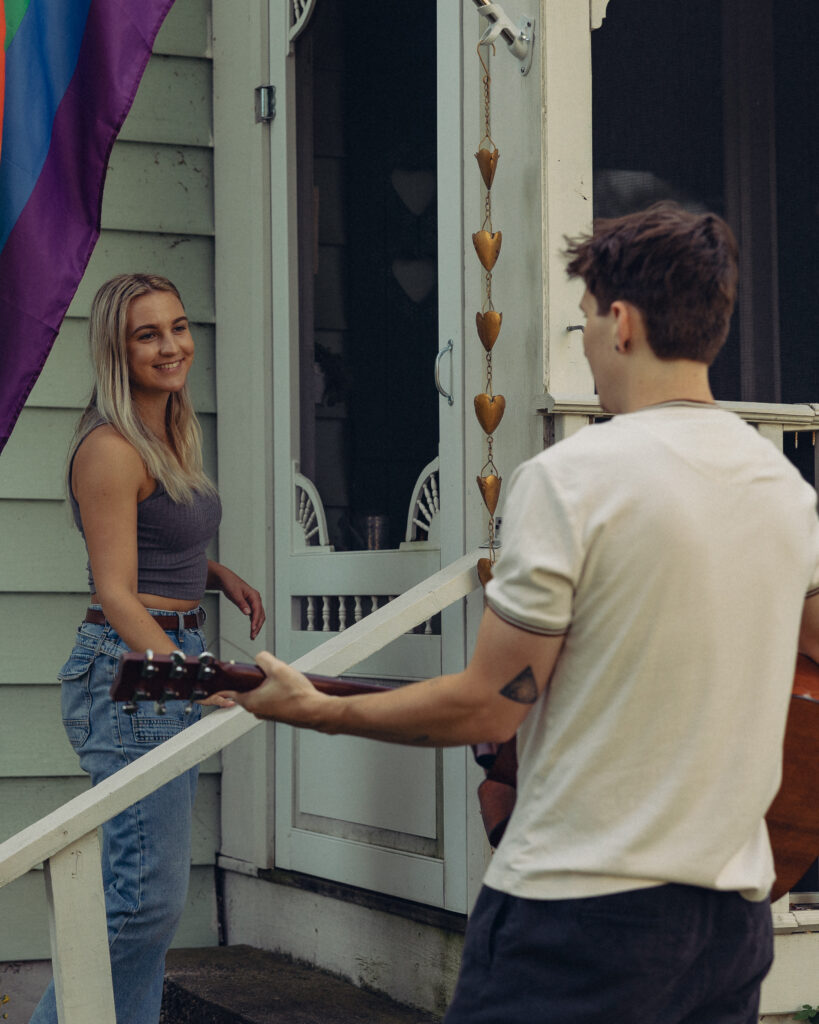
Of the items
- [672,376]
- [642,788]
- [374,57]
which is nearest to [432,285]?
[374,57]

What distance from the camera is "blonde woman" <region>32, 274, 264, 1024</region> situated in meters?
2.78

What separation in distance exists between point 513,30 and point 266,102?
1.21 m

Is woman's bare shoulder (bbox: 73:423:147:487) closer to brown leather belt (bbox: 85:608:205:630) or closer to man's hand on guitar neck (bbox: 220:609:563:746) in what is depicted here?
brown leather belt (bbox: 85:608:205:630)

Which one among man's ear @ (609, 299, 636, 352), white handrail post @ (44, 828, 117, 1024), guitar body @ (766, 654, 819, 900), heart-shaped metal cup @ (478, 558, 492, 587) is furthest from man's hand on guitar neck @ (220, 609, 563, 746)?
heart-shaped metal cup @ (478, 558, 492, 587)

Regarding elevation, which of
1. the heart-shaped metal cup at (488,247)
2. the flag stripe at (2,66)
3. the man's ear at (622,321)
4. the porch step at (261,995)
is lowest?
the porch step at (261,995)

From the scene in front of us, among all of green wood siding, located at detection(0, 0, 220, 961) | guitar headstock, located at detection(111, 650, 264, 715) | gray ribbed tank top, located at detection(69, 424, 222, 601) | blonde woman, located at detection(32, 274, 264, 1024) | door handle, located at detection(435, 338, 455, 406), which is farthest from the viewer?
green wood siding, located at detection(0, 0, 220, 961)

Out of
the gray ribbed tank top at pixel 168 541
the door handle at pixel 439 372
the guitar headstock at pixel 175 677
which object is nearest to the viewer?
the guitar headstock at pixel 175 677

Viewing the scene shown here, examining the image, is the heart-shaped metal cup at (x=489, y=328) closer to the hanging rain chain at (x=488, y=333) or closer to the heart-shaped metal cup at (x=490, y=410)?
the hanging rain chain at (x=488, y=333)

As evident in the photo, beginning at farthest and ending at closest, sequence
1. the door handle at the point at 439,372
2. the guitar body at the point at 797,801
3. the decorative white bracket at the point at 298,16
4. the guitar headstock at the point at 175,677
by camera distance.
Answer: the decorative white bracket at the point at 298,16, the door handle at the point at 439,372, the guitar body at the point at 797,801, the guitar headstock at the point at 175,677

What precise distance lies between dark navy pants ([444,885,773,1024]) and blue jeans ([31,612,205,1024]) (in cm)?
134

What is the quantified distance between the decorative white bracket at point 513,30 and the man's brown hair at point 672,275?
143 centimetres

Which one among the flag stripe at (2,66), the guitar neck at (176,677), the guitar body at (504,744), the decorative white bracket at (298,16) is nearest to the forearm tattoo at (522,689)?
the guitar body at (504,744)

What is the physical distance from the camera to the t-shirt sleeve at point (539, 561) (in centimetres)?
150

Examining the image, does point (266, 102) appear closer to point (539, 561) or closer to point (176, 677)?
point (176, 677)
